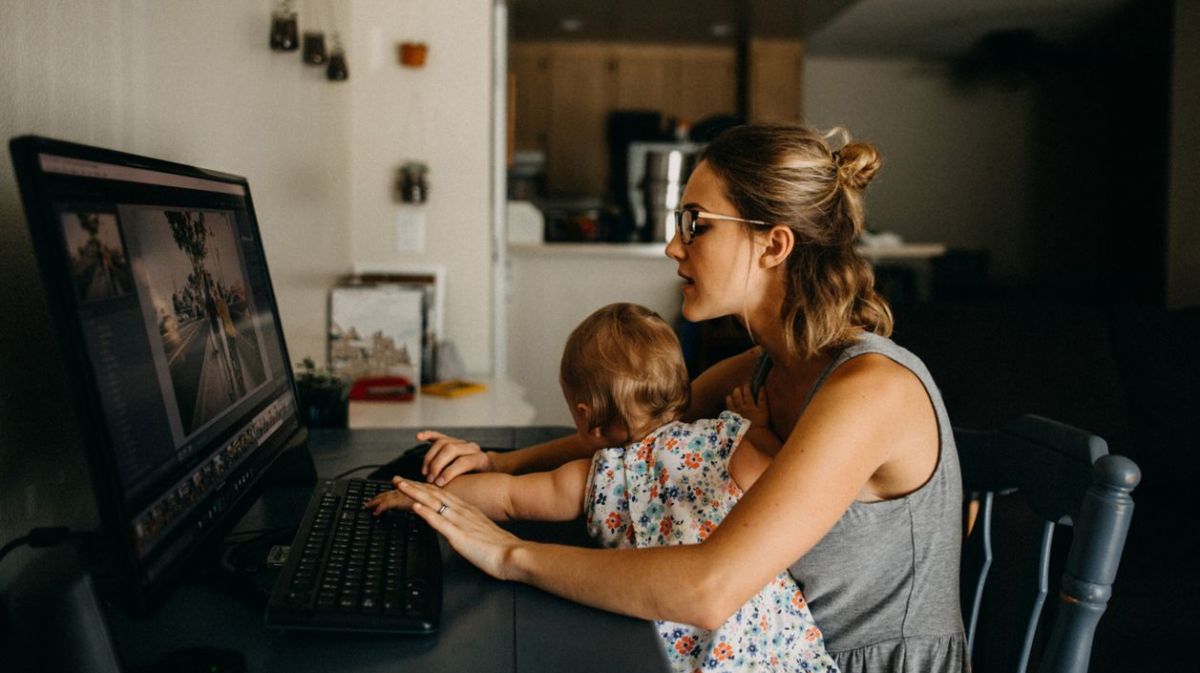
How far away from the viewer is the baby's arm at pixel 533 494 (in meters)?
1.15

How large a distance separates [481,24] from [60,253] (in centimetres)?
267

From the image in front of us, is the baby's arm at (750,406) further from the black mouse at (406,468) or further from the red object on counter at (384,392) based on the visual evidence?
the red object on counter at (384,392)

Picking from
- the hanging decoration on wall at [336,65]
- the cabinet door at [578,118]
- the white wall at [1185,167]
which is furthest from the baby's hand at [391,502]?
the cabinet door at [578,118]

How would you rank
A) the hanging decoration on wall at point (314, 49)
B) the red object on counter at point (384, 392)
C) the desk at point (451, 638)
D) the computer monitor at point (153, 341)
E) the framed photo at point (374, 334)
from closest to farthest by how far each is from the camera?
the computer monitor at point (153, 341) < the desk at point (451, 638) < the hanging decoration on wall at point (314, 49) < the red object on counter at point (384, 392) < the framed photo at point (374, 334)

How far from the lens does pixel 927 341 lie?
8.65ft

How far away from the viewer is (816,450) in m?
0.98

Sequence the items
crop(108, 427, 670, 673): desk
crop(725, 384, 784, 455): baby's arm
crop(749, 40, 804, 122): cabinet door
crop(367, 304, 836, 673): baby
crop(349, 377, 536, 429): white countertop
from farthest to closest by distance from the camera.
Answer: crop(749, 40, 804, 122): cabinet door < crop(349, 377, 536, 429): white countertop < crop(725, 384, 784, 455): baby's arm < crop(367, 304, 836, 673): baby < crop(108, 427, 670, 673): desk

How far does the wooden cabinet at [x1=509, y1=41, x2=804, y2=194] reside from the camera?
24.0 feet

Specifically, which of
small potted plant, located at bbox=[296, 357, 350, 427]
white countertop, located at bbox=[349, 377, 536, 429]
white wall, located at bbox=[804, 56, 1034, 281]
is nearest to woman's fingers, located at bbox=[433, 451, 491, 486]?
small potted plant, located at bbox=[296, 357, 350, 427]

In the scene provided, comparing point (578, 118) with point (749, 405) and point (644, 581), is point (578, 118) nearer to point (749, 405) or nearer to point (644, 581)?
point (749, 405)

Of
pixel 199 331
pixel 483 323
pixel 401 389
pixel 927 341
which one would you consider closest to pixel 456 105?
pixel 483 323

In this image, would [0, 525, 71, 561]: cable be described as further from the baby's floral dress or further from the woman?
the baby's floral dress

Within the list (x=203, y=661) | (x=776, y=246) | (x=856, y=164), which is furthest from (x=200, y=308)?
(x=856, y=164)

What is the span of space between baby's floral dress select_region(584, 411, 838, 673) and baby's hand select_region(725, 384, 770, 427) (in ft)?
0.75
